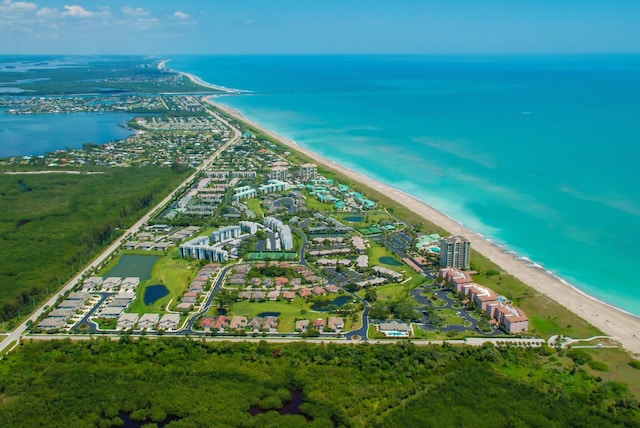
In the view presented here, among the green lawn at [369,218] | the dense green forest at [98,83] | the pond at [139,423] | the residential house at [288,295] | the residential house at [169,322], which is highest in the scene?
the dense green forest at [98,83]

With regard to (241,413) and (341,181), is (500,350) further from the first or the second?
(341,181)

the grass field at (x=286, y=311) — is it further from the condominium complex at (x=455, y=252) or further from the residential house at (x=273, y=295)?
the condominium complex at (x=455, y=252)

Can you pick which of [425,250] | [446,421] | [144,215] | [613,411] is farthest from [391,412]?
[144,215]

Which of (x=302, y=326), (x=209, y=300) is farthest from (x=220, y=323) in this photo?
(x=302, y=326)

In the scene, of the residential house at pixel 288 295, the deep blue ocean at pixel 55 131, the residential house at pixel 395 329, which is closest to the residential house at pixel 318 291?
the residential house at pixel 288 295

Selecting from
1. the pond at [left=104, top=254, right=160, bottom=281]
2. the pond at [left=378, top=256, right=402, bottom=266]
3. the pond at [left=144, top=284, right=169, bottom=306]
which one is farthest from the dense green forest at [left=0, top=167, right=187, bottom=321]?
the pond at [left=378, top=256, right=402, bottom=266]

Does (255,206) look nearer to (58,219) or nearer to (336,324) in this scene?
(58,219)
